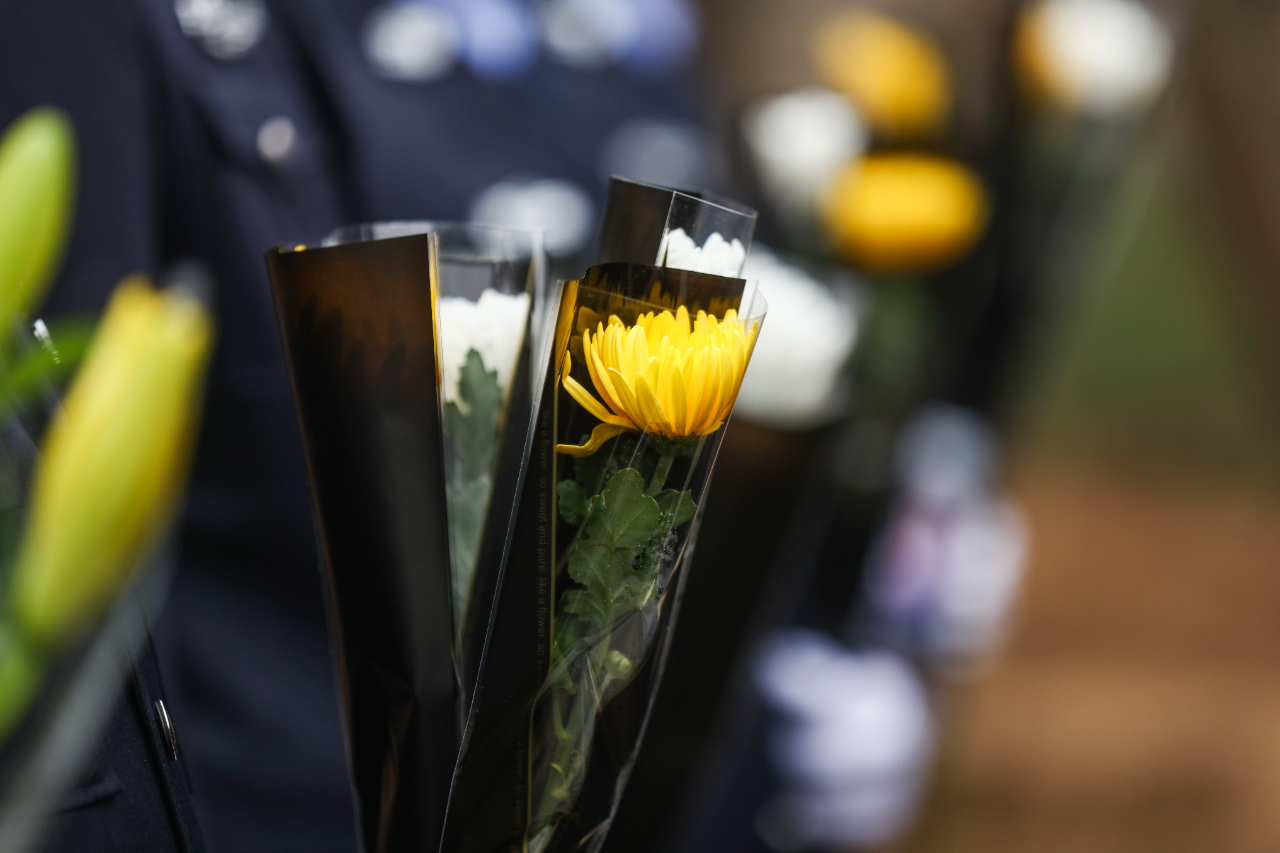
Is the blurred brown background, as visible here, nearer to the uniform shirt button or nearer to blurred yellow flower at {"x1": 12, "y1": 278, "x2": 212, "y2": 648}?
the uniform shirt button

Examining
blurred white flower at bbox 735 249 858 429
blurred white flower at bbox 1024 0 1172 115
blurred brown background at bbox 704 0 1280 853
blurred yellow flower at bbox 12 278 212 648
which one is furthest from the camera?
blurred brown background at bbox 704 0 1280 853

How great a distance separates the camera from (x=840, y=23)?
3.39ft

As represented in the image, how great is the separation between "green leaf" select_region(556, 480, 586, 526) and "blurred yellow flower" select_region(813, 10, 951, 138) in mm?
622

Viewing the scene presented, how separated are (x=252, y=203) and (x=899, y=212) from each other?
17.8 inches

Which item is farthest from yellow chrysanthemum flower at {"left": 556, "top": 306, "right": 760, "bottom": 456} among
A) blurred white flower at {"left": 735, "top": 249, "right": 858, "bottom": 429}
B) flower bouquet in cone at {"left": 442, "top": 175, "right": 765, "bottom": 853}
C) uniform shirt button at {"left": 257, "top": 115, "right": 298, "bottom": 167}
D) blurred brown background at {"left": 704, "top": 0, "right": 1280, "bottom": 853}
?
blurred brown background at {"left": 704, "top": 0, "right": 1280, "bottom": 853}

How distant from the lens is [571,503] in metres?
0.17

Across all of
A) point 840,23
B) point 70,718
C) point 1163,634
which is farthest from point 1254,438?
point 70,718

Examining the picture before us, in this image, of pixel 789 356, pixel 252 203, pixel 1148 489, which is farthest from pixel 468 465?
pixel 1148 489

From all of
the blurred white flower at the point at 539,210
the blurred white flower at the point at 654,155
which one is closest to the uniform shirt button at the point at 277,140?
the blurred white flower at the point at 539,210

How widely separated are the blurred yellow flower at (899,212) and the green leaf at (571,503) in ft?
1.78

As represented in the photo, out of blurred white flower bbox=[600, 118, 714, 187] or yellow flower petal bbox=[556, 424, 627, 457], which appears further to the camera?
blurred white flower bbox=[600, 118, 714, 187]

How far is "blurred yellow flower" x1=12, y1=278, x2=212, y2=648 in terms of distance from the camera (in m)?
0.12

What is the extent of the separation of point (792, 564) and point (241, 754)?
314 millimetres

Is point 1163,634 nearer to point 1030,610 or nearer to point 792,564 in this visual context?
point 1030,610
